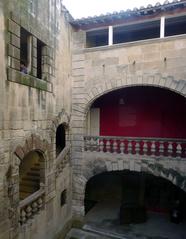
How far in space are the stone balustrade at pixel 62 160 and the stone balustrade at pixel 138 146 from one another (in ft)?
2.67

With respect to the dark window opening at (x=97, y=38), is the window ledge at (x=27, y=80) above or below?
below

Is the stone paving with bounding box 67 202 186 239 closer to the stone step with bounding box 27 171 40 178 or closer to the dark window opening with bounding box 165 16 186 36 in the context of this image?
the stone step with bounding box 27 171 40 178

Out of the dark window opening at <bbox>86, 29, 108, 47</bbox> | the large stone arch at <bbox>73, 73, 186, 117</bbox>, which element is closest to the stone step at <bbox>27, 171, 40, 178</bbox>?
A: the large stone arch at <bbox>73, 73, 186, 117</bbox>

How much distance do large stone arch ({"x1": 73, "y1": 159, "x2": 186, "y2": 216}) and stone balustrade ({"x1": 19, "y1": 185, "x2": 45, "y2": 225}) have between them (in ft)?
8.05

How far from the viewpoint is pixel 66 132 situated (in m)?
8.66

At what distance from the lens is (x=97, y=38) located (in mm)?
9547

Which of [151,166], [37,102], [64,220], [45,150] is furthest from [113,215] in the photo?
[37,102]

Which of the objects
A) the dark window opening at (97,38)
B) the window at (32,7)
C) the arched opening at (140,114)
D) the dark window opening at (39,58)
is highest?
the dark window opening at (97,38)

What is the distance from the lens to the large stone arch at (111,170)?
7.52m

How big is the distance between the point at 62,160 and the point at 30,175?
1.33 metres

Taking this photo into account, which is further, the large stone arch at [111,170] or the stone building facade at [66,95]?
the large stone arch at [111,170]

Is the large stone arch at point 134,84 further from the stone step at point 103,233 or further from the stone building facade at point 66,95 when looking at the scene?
the stone step at point 103,233

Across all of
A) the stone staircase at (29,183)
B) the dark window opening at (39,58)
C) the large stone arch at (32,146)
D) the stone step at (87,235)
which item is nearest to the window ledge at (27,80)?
the dark window opening at (39,58)

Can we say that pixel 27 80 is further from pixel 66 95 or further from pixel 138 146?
pixel 138 146
